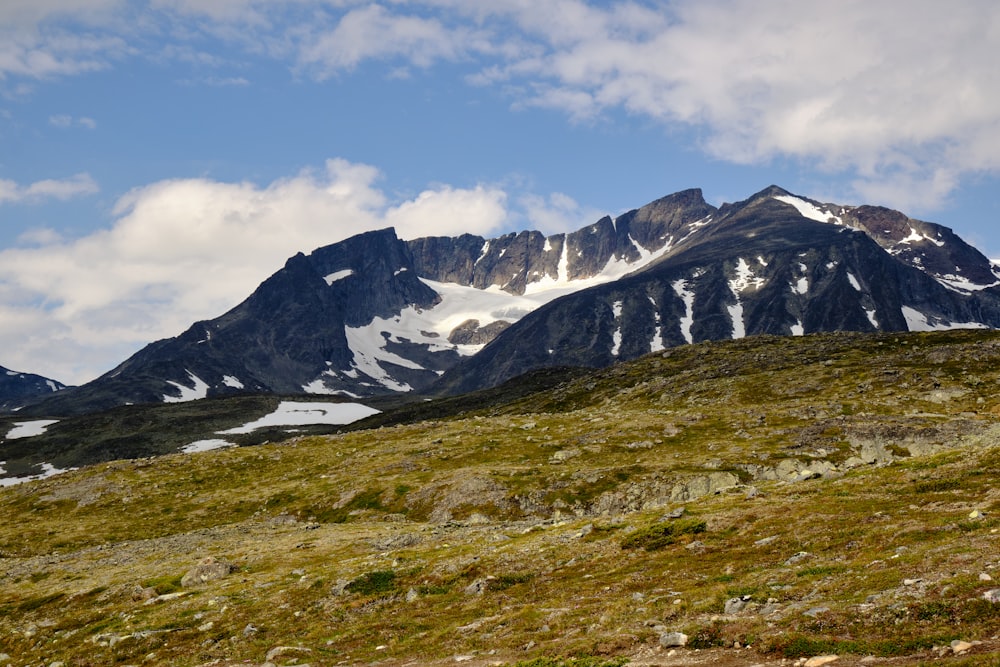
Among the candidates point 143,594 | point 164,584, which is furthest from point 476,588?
point 164,584

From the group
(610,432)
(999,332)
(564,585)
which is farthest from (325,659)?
(999,332)

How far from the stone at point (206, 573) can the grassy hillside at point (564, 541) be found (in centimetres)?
23

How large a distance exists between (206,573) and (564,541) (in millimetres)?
21019

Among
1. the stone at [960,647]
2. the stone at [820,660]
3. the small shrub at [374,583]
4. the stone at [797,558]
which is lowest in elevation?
the small shrub at [374,583]

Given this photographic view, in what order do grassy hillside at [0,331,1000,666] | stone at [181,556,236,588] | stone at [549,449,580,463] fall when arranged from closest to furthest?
grassy hillside at [0,331,1000,666], stone at [181,556,236,588], stone at [549,449,580,463]

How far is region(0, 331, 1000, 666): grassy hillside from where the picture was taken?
60.8 feet

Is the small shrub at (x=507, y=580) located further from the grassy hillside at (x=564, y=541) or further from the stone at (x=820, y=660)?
the stone at (x=820, y=660)

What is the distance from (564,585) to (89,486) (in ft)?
253

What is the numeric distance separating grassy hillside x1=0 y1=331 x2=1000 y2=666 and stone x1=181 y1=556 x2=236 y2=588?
0.77 feet

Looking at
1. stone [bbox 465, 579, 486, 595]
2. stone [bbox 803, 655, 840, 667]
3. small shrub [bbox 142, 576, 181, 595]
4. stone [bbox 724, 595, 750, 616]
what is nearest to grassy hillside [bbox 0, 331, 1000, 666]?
stone [bbox 724, 595, 750, 616]

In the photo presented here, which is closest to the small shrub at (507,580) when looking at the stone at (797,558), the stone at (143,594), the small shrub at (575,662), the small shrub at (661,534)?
the small shrub at (661,534)

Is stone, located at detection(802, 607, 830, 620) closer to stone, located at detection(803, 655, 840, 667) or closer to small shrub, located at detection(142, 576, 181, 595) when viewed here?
stone, located at detection(803, 655, 840, 667)

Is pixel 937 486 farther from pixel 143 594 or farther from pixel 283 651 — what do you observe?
pixel 143 594

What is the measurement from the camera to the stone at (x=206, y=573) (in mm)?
39312
